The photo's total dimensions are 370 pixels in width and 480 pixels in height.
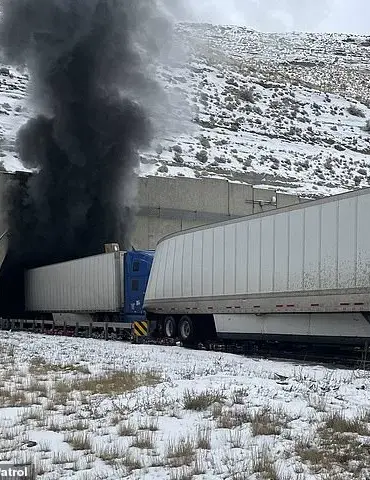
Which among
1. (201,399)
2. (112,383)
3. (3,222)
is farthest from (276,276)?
(3,222)

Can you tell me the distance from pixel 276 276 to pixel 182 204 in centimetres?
2210

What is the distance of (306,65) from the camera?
9756 centimetres

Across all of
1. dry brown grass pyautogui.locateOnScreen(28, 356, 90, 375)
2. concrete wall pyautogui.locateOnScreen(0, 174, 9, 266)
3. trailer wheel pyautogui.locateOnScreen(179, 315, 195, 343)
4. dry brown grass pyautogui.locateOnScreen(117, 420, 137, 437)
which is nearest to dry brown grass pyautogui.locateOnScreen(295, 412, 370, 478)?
dry brown grass pyautogui.locateOnScreen(117, 420, 137, 437)

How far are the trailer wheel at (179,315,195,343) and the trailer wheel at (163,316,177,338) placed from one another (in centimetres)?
52

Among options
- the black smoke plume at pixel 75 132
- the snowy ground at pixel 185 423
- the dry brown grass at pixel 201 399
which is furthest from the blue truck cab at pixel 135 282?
the dry brown grass at pixel 201 399

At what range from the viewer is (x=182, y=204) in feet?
123

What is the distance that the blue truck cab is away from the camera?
23.9m

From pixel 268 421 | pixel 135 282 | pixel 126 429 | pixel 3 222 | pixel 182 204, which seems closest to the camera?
pixel 126 429

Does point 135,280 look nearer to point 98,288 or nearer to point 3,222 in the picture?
point 98,288

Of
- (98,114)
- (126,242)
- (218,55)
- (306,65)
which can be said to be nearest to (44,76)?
(98,114)

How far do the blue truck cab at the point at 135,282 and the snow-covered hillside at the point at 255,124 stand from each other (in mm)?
16693

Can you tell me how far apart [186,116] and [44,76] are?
62.1 feet

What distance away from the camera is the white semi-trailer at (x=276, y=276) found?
13.8 metres

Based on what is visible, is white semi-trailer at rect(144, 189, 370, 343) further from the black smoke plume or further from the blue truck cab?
the black smoke plume
